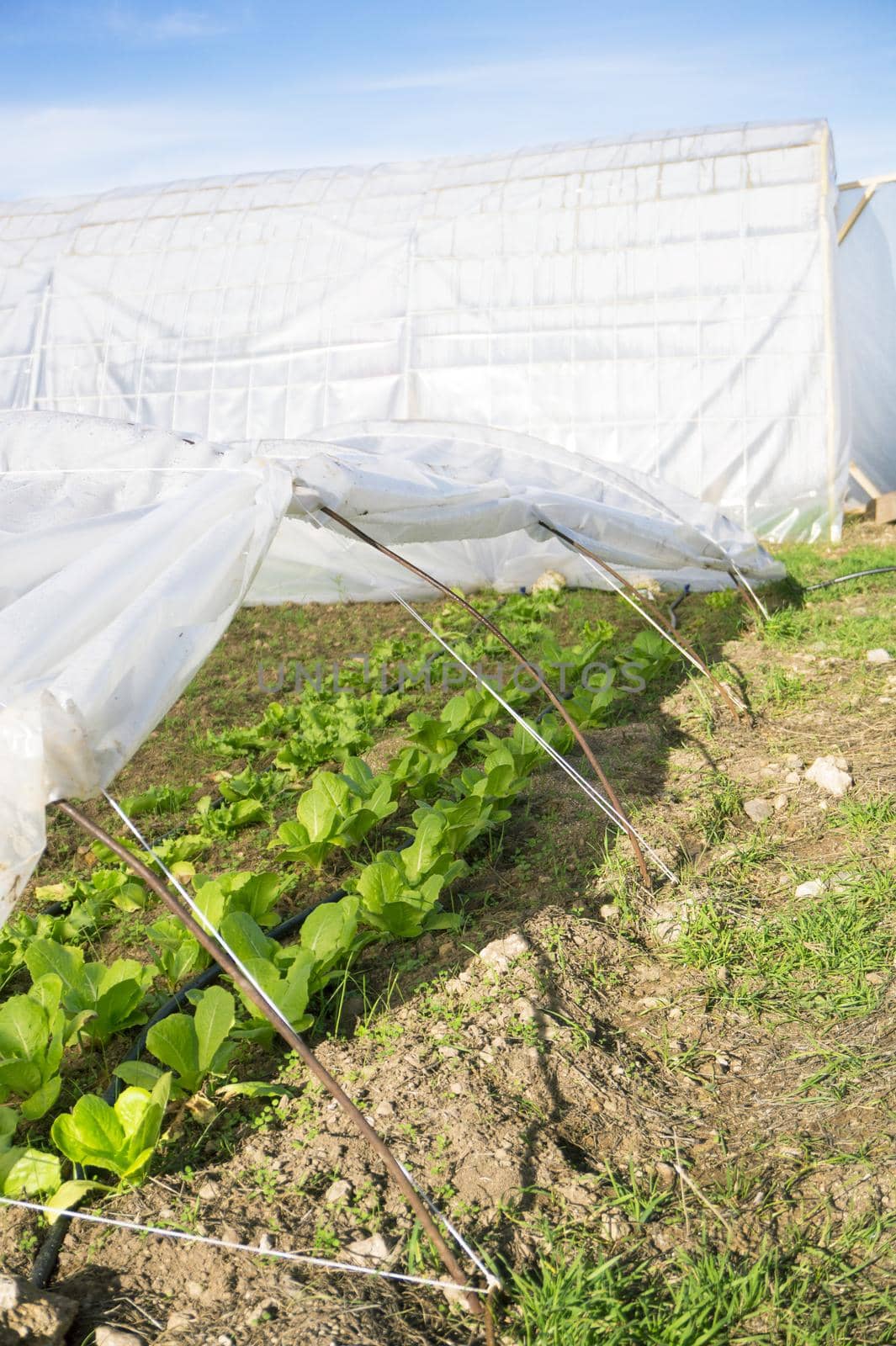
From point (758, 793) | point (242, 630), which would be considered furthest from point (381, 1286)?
point (242, 630)

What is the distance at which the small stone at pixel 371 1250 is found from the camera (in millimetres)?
1732

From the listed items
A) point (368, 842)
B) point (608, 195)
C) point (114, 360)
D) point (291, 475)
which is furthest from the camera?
point (114, 360)

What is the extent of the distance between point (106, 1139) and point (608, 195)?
839 cm

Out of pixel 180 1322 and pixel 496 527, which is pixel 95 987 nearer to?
pixel 180 1322

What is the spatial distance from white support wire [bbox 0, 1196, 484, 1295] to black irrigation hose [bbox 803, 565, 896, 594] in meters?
5.26

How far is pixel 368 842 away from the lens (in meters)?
3.34

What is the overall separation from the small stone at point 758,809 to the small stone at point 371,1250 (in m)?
1.92

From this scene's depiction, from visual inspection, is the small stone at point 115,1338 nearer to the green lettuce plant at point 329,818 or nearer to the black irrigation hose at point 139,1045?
the black irrigation hose at point 139,1045

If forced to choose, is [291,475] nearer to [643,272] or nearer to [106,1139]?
[106,1139]

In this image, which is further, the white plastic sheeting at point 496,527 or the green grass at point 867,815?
the white plastic sheeting at point 496,527

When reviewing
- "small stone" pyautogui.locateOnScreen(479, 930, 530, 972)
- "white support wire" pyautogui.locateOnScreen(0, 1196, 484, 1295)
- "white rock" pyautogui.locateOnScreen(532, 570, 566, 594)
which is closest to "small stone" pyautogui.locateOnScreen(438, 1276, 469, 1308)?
"white support wire" pyautogui.locateOnScreen(0, 1196, 484, 1295)

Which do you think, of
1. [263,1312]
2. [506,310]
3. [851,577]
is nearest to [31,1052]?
Answer: [263,1312]

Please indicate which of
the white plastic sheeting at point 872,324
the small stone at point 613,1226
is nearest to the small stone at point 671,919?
the small stone at point 613,1226

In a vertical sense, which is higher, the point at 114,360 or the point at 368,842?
the point at 114,360
